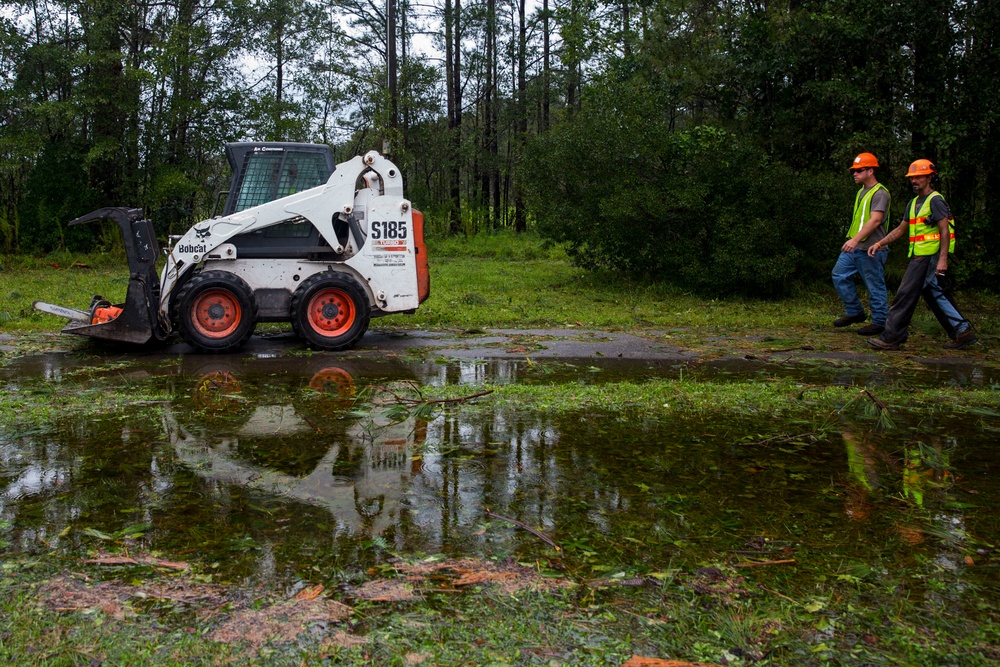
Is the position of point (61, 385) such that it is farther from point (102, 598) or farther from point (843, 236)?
point (843, 236)

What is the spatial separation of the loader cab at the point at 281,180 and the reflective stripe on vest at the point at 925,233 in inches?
258

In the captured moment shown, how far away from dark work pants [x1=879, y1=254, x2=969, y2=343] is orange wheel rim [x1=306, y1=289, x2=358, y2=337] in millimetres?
6003

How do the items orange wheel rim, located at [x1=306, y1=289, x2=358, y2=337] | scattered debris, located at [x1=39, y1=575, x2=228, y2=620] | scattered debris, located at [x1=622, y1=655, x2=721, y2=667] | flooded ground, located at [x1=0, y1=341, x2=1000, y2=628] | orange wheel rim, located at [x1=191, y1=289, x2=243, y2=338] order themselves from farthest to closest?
orange wheel rim, located at [x1=306, y1=289, x2=358, y2=337]
orange wheel rim, located at [x1=191, y1=289, x2=243, y2=338]
flooded ground, located at [x1=0, y1=341, x2=1000, y2=628]
scattered debris, located at [x1=39, y1=575, x2=228, y2=620]
scattered debris, located at [x1=622, y1=655, x2=721, y2=667]

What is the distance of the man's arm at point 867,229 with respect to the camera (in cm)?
960

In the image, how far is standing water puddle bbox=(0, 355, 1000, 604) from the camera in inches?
142

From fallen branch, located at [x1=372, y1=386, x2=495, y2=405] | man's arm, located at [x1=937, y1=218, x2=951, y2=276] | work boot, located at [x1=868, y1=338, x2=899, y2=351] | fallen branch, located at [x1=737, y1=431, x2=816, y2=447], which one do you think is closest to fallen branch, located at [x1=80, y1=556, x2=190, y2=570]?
fallen branch, located at [x1=372, y1=386, x2=495, y2=405]

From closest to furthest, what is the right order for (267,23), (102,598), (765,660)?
1. (765,660)
2. (102,598)
3. (267,23)

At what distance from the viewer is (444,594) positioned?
126 inches

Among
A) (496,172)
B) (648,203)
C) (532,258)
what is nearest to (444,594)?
(648,203)

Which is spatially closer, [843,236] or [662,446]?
[662,446]

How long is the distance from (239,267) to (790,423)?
6403mm

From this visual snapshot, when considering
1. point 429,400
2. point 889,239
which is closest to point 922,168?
point 889,239

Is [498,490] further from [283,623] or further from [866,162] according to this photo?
[866,162]

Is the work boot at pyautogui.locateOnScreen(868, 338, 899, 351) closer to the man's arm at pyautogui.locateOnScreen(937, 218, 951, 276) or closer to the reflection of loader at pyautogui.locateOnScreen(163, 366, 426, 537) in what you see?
the man's arm at pyautogui.locateOnScreen(937, 218, 951, 276)
